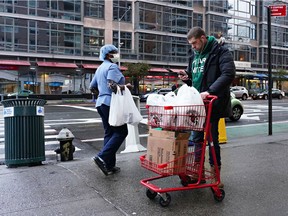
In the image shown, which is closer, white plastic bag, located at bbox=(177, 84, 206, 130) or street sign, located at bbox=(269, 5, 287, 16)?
white plastic bag, located at bbox=(177, 84, 206, 130)

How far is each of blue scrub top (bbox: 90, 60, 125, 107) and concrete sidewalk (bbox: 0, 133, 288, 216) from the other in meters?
1.18

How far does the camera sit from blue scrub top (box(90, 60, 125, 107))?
4824 mm

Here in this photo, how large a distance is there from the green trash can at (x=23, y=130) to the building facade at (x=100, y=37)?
31.5 metres

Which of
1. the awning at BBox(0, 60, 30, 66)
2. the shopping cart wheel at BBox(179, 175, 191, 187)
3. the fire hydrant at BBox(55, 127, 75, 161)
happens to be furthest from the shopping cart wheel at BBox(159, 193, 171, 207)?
the awning at BBox(0, 60, 30, 66)

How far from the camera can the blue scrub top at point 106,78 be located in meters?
4.82

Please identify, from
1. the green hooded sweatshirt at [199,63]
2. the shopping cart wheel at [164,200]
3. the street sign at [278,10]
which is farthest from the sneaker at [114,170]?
the street sign at [278,10]

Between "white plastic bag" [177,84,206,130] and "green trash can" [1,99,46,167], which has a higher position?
"white plastic bag" [177,84,206,130]

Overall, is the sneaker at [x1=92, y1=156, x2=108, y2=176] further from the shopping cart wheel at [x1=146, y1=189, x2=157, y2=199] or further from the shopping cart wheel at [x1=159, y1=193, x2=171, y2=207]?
the shopping cart wheel at [x1=159, y1=193, x2=171, y2=207]

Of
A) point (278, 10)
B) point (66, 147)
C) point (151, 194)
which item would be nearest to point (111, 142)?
point (151, 194)

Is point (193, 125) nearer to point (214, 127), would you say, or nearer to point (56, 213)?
point (214, 127)

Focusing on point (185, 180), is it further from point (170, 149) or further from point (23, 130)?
point (23, 130)

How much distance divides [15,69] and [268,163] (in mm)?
34331

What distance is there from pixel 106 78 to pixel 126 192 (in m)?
1.76

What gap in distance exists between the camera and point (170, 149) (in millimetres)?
3625
